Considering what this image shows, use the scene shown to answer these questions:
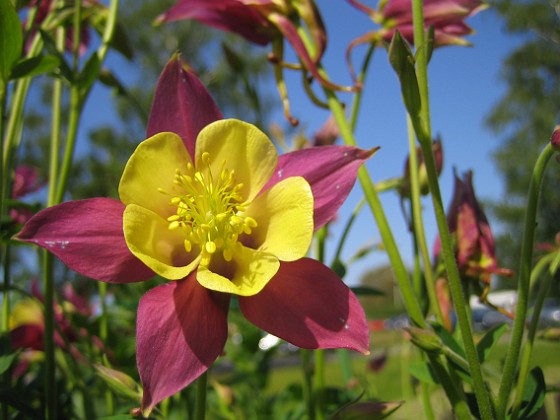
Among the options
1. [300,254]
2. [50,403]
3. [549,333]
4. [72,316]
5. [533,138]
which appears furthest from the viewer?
[533,138]

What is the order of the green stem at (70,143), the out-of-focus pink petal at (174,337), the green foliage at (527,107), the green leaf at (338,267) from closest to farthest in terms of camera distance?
the out-of-focus pink petal at (174,337) < the green stem at (70,143) < the green leaf at (338,267) < the green foliage at (527,107)

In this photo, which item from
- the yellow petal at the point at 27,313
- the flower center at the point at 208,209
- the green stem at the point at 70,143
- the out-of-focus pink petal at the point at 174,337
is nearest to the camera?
the out-of-focus pink petal at the point at 174,337

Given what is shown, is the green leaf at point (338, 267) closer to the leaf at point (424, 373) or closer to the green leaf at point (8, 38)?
the leaf at point (424, 373)

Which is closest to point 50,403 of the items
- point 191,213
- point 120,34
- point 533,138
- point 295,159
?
point 191,213

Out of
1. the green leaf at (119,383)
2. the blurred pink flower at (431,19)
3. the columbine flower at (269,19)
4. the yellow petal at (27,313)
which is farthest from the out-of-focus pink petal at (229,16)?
the yellow petal at (27,313)

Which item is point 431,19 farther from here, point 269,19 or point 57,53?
point 57,53

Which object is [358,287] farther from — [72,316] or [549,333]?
[72,316]

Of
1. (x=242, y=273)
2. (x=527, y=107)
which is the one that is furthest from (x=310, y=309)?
(x=527, y=107)
